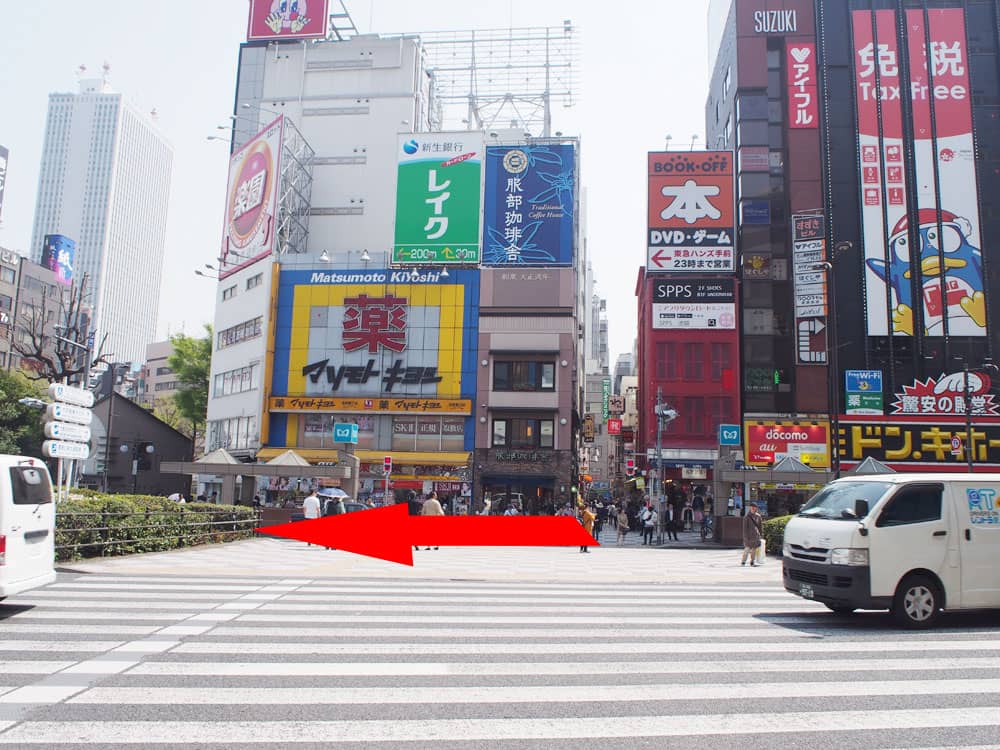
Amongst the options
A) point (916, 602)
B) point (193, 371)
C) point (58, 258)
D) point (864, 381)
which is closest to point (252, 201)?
point (193, 371)

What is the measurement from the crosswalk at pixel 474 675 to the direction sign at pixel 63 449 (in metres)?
5.07

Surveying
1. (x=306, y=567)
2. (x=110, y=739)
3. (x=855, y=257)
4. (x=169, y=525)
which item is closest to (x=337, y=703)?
(x=110, y=739)

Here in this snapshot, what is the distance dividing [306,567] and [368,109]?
50444 millimetres

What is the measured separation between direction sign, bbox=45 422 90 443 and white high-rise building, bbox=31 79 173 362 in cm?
16385

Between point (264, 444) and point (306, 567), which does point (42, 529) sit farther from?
point (264, 444)

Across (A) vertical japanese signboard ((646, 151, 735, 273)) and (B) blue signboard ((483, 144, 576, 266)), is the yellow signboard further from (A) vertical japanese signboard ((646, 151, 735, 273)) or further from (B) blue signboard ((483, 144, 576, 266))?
(A) vertical japanese signboard ((646, 151, 735, 273))

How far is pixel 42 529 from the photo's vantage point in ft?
32.8

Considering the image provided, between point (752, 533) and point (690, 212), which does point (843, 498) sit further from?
point (690, 212)

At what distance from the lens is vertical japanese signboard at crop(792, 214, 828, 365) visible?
153 ft

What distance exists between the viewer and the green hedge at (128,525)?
51.0ft

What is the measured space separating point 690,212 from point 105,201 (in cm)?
16109

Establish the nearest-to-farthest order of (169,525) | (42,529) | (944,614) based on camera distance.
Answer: (42,529) → (944,614) → (169,525)
